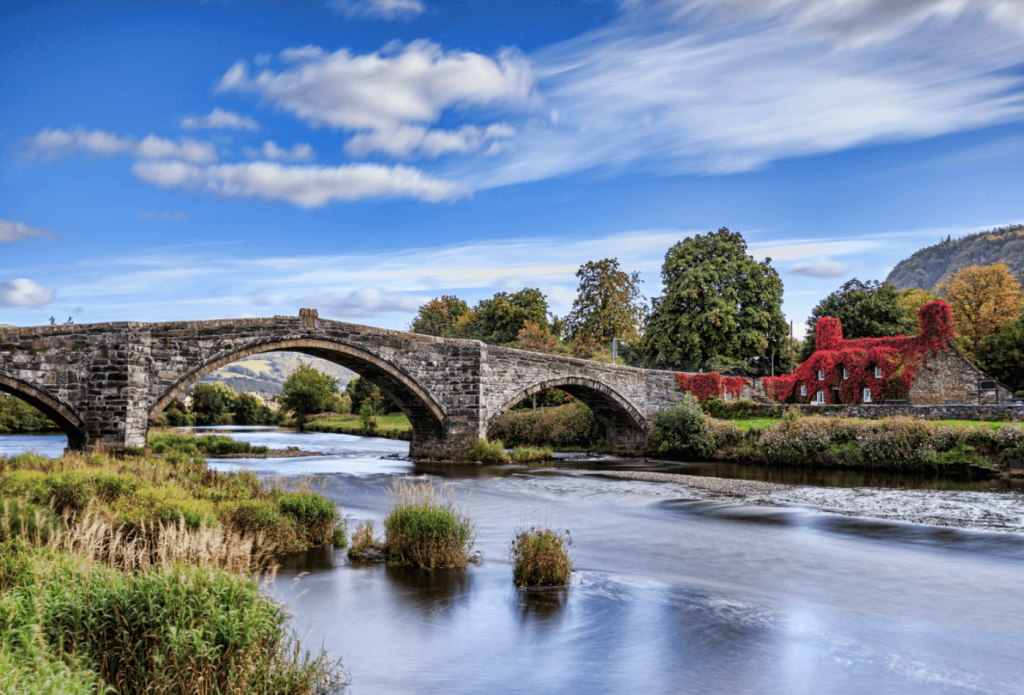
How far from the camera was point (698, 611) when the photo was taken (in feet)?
28.2

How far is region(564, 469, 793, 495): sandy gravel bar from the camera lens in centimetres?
2020

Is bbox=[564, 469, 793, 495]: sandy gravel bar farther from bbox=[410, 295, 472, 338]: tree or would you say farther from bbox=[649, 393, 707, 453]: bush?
bbox=[410, 295, 472, 338]: tree

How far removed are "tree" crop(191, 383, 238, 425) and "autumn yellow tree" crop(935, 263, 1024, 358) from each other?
61135 millimetres

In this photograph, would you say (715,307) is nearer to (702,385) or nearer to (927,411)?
(702,385)

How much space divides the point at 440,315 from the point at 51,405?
5142cm

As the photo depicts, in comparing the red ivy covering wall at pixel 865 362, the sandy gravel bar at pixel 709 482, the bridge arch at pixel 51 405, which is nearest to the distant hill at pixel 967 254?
the red ivy covering wall at pixel 865 362

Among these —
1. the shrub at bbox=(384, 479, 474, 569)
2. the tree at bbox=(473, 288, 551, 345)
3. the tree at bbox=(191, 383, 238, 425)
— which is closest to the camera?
the shrub at bbox=(384, 479, 474, 569)

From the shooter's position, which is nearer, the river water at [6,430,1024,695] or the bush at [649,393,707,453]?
the river water at [6,430,1024,695]

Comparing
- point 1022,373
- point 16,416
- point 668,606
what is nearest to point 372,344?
point 668,606

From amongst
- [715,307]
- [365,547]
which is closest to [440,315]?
[715,307]

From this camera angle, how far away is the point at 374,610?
26.2 feet

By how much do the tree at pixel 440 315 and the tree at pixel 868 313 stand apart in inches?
1282

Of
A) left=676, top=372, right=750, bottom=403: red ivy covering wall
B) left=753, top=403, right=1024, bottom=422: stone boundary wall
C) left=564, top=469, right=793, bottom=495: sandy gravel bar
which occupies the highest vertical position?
left=676, top=372, right=750, bottom=403: red ivy covering wall

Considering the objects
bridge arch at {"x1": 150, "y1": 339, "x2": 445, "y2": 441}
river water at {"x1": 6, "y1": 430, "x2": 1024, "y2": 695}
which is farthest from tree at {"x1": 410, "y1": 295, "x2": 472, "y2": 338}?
river water at {"x1": 6, "y1": 430, "x2": 1024, "y2": 695}
